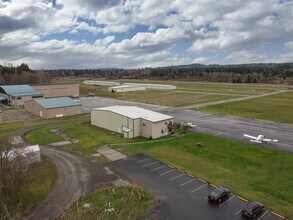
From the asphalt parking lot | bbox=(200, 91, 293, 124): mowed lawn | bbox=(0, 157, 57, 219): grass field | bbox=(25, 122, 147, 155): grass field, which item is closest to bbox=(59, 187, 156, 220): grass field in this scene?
the asphalt parking lot

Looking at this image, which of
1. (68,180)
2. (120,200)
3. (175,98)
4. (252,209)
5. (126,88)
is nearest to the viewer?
(252,209)

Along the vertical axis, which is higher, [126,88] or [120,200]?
[126,88]

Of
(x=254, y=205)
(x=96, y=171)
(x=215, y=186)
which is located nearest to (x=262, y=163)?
(x=215, y=186)

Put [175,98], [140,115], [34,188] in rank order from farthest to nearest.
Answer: [175,98]
[140,115]
[34,188]

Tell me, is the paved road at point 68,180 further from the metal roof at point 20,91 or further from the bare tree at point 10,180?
the metal roof at point 20,91

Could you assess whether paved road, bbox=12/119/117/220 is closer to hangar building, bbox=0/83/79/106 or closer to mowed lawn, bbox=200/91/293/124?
mowed lawn, bbox=200/91/293/124

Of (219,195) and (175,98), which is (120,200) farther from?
(175,98)

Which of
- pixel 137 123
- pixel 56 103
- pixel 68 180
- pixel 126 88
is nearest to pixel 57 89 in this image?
pixel 126 88
